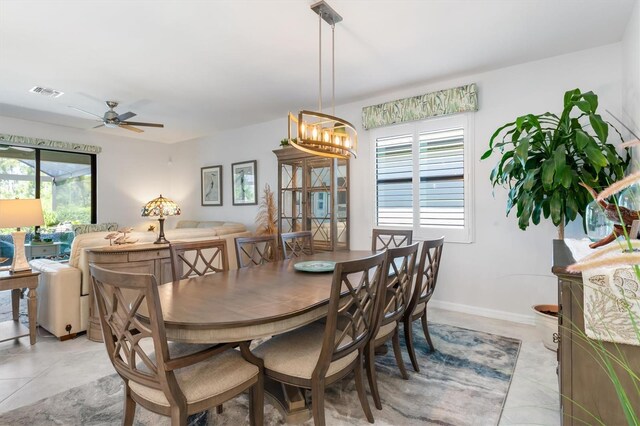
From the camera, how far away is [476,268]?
3.69 metres

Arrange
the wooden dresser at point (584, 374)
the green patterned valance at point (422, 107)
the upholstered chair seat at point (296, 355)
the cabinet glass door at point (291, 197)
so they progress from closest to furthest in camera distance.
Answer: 1. the wooden dresser at point (584, 374)
2. the upholstered chair seat at point (296, 355)
3. the green patterned valance at point (422, 107)
4. the cabinet glass door at point (291, 197)

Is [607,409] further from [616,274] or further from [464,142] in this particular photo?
[464,142]

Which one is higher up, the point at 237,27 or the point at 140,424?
the point at 237,27

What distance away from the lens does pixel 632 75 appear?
2.54m

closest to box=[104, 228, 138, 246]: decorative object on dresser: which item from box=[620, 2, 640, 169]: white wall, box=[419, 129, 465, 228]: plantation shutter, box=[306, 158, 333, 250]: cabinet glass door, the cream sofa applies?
the cream sofa

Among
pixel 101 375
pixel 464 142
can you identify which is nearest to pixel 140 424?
pixel 101 375

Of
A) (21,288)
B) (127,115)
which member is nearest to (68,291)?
(21,288)

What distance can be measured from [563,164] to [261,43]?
2.58 m

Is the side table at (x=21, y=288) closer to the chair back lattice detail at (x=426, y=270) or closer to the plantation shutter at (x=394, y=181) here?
the chair back lattice detail at (x=426, y=270)

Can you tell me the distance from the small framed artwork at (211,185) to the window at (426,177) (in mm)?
3288

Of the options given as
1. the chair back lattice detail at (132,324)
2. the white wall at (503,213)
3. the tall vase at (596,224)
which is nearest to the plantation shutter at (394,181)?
the white wall at (503,213)

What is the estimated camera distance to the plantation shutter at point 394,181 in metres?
4.11

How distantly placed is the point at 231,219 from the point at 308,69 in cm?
349

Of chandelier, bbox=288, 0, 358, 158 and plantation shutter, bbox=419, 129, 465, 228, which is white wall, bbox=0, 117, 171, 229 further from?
plantation shutter, bbox=419, 129, 465, 228
